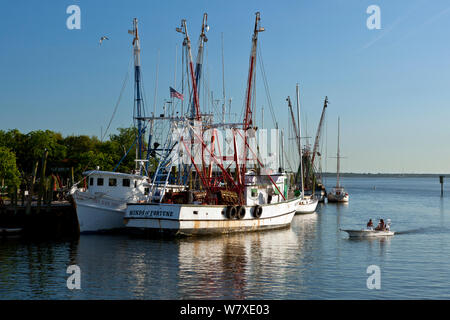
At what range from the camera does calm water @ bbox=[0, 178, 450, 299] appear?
28.6 meters

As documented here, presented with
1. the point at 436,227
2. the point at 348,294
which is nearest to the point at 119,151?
the point at 436,227

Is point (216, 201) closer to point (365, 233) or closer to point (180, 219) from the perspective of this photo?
point (180, 219)

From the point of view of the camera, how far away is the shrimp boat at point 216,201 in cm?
4725

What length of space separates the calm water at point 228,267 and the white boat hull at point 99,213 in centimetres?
179

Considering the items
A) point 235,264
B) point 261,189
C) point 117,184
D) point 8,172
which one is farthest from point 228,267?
point 8,172

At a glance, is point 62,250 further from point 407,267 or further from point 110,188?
point 407,267

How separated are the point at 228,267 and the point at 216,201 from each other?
1731 centimetres

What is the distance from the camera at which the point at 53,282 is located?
98.7 ft

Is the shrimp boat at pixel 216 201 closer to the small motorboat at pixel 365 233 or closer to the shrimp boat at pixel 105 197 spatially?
the shrimp boat at pixel 105 197

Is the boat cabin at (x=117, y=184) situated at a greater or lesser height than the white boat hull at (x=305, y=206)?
greater

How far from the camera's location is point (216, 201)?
52594 millimetres

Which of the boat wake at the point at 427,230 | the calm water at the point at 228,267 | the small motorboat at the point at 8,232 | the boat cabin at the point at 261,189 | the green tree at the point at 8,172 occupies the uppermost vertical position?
the green tree at the point at 8,172

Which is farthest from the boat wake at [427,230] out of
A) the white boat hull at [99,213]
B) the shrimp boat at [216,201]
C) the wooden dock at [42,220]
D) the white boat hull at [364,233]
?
the wooden dock at [42,220]
